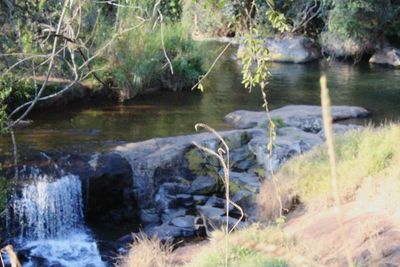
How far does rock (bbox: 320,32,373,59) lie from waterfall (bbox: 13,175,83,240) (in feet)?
45.8

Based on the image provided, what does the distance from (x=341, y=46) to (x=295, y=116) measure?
10008mm

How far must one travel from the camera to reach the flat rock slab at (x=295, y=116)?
10.8m

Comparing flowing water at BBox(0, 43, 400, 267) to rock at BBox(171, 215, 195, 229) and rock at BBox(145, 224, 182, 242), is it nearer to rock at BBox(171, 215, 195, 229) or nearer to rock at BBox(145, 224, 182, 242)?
rock at BBox(145, 224, 182, 242)

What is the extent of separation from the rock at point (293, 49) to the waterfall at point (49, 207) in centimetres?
1252

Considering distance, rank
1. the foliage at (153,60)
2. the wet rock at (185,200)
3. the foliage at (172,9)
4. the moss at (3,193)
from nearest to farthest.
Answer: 1. the moss at (3,193)
2. the wet rock at (185,200)
3. the foliage at (153,60)
4. the foliage at (172,9)

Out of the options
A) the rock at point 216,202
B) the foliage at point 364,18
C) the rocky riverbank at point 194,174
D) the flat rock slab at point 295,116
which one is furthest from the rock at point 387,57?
the rock at point 216,202

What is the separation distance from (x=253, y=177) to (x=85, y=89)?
5867 mm

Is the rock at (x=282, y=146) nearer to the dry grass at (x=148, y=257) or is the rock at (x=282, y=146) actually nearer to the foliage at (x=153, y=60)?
the dry grass at (x=148, y=257)

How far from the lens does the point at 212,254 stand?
16.2 ft

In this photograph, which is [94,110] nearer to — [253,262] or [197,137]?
[197,137]

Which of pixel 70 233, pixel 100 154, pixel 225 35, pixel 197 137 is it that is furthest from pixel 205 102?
pixel 225 35

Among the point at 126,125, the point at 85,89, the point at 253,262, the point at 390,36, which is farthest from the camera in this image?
the point at 390,36

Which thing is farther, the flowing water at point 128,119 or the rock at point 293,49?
the rock at point 293,49

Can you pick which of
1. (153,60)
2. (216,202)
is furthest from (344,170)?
(153,60)
